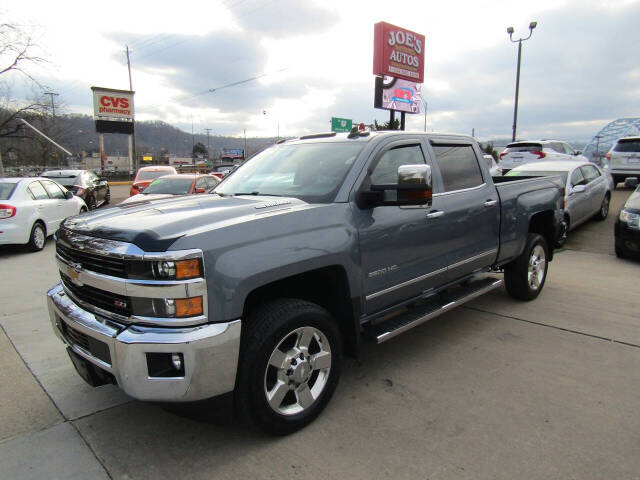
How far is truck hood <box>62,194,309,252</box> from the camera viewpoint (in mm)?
2348

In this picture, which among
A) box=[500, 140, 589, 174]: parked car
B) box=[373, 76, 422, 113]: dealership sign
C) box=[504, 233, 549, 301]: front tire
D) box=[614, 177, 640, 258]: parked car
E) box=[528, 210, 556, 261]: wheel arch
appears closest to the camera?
box=[504, 233, 549, 301]: front tire

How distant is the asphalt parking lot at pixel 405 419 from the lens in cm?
247

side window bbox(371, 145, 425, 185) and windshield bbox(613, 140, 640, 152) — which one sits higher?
windshield bbox(613, 140, 640, 152)

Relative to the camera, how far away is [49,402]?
3189 millimetres

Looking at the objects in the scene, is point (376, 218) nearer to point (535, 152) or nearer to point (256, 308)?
point (256, 308)

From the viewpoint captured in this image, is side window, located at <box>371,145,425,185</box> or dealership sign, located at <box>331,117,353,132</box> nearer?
side window, located at <box>371,145,425,185</box>

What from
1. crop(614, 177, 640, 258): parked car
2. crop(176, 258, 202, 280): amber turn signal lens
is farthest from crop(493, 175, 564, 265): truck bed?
crop(176, 258, 202, 280): amber turn signal lens

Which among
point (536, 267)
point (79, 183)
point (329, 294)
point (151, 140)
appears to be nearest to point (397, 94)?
point (79, 183)

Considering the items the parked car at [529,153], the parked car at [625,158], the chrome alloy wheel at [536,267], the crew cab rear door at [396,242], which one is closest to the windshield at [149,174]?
the parked car at [529,153]

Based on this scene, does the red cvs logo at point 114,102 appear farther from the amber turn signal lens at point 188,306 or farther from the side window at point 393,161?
the amber turn signal lens at point 188,306

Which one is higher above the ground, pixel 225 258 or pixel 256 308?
pixel 225 258

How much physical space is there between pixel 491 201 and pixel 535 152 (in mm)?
12305

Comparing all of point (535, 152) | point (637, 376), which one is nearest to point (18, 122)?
point (535, 152)

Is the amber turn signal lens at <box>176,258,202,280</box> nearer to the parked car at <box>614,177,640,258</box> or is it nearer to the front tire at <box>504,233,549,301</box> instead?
the front tire at <box>504,233,549,301</box>
